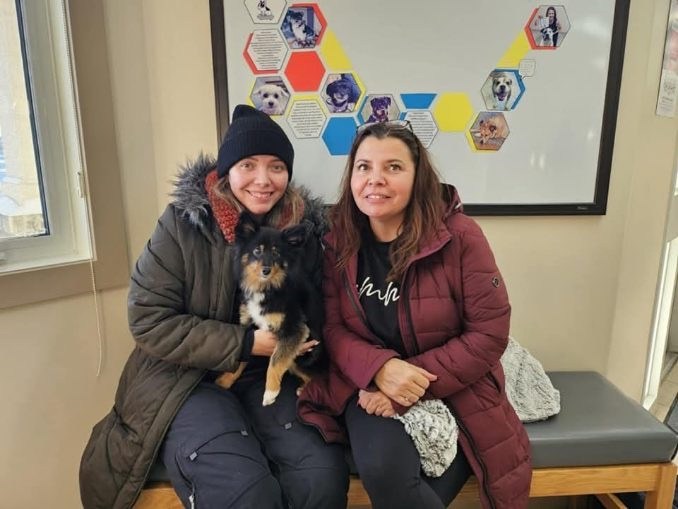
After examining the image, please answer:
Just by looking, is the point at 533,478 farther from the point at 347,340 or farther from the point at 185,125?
the point at 185,125

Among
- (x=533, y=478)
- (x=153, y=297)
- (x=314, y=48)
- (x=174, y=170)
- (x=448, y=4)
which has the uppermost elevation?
(x=448, y=4)

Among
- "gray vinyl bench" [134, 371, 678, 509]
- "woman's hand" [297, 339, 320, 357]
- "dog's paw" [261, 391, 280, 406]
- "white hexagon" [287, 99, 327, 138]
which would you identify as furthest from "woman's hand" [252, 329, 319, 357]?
"white hexagon" [287, 99, 327, 138]

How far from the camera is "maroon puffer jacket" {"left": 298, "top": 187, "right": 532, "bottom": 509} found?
1294 mm

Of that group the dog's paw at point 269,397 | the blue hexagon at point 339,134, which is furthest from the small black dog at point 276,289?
the blue hexagon at point 339,134

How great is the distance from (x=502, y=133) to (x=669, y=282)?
147cm

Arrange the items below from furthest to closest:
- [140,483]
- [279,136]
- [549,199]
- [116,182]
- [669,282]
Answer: [669,282]
[549,199]
[116,182]
[279,136]
[140,483]

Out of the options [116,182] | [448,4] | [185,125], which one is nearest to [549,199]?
[448,4]

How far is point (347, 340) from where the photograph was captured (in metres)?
1.39

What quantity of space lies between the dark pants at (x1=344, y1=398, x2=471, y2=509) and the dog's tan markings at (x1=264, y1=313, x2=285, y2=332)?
0.37 m

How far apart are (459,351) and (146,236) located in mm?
1333

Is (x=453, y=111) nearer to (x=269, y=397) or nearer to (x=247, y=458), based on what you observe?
(x=269, y=397)

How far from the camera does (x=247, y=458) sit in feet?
4.00

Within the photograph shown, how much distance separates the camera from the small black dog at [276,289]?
1316 millimetres

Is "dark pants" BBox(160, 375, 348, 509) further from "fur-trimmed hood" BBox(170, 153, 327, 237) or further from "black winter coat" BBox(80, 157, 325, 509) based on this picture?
"fur-trimmed hood" BBox(170, 153, 327, 237)
